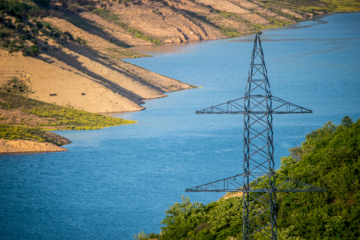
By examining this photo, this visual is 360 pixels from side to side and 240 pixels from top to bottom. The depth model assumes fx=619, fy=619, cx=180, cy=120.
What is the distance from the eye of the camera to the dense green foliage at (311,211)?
29828 millimetres

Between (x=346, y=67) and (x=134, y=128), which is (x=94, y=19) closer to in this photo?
(x=346, y=67)

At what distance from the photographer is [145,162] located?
2405 inches

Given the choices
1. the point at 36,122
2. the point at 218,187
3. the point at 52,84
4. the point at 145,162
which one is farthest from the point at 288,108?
the point at 218,187

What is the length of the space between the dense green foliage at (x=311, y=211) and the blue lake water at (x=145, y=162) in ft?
23.9

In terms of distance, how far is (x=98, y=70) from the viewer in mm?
100375

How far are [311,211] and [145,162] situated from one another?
31260 millimetres

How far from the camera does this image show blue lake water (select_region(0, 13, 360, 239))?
144 ft

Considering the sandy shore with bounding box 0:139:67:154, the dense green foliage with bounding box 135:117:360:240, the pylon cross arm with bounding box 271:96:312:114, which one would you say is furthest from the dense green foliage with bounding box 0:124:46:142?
the dense green foliage with bounding box 135:117:360:240

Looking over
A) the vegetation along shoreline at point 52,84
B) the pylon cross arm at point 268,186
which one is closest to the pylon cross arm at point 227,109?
the pylon cross arm at point 268,186

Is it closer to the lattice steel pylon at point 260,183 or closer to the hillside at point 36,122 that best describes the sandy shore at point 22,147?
the hillside at point 36,122

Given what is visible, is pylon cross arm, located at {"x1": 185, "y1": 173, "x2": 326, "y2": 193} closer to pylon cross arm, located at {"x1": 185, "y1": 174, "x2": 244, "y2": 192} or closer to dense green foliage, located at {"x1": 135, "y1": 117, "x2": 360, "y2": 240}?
pylon cross arm, located at {"x1": 185, "y1": 174, "x2": 244, "y2": 192}

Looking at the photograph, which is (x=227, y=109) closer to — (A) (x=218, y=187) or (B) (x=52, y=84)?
(A) (x=218, y=187)

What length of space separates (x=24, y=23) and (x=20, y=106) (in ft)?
82.1

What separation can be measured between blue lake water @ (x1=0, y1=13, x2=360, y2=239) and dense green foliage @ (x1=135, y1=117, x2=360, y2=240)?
23.9ft
